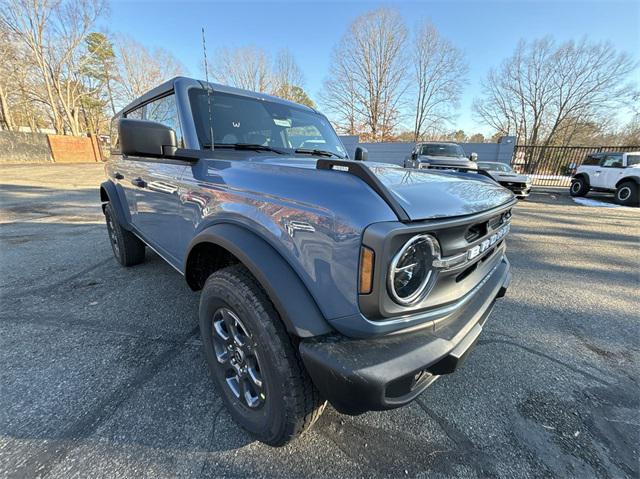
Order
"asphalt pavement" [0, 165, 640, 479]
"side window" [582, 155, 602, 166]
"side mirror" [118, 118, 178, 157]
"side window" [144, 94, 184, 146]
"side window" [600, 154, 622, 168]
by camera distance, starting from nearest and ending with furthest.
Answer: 1. "asphalt pavement" [0, 165, 640, 479]
2. "side mirror" [118, 118, 178, 157]
3. "side window" [144, 94, 184, 146]
4. "side window" [600, 154, 622, 168]
5. "side window" [582, 155, 602, 166]

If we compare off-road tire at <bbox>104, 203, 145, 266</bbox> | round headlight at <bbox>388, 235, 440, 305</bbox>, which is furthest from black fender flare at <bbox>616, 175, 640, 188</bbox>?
off-road tire at <bbox>104, 203, 145, 266</bbox>

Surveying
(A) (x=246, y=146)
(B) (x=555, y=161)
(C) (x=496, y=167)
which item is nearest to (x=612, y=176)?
(C) (x=496, y=167)

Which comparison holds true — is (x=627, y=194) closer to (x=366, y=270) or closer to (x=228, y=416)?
(x=366, y=270)

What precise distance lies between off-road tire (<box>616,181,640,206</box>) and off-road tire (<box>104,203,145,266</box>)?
15248mm

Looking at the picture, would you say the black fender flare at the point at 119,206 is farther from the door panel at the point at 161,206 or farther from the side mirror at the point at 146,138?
the side mirror at the point at 146,138

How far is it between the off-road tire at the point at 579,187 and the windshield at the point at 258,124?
14475 mm

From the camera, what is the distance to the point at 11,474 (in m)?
→ 1.36

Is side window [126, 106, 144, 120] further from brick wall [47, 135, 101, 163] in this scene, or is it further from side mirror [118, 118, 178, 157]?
brick wall [47, 135, 101, 163]

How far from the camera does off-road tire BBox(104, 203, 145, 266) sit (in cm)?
364

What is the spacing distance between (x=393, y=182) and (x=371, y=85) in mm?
32103

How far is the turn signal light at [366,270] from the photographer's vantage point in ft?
3.46

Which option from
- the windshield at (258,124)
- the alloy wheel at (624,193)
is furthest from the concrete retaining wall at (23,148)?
the alloy wheel at (624,193)

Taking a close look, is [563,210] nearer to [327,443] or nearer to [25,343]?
[327,443]

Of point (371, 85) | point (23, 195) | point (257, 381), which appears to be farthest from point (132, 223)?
point (371, 85)
